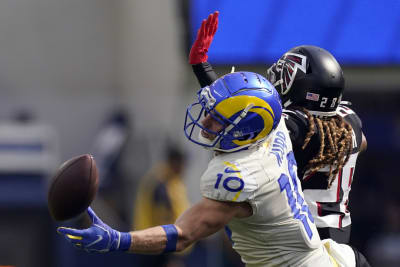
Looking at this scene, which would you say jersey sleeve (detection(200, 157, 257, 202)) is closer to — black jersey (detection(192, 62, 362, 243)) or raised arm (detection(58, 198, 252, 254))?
raised arm (detection(58, 198, 252, 254))

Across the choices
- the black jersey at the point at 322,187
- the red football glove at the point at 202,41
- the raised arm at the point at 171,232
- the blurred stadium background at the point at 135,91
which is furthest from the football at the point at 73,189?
the blurred stadium background at the point at 135,91

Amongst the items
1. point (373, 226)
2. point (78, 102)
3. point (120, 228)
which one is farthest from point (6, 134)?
point (373, 226)

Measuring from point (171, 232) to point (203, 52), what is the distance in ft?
4.52

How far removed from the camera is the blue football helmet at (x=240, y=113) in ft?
12.2

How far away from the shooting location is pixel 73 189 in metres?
3.68

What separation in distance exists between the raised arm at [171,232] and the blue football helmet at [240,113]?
29 cm

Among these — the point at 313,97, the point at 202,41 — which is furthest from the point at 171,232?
the point at 202,41

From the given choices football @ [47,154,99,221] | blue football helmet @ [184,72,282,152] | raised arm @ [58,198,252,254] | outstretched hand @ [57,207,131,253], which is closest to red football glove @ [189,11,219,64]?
blue football helmet @ [184,72,282,152]

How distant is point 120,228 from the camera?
9570 millimetres

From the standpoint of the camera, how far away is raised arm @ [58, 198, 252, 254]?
3.46 metres

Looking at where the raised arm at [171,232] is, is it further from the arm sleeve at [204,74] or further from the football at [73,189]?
the arm sleeve at [204,74]

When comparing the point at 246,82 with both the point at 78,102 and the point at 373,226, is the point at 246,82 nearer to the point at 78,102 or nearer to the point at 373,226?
the point at 373,226

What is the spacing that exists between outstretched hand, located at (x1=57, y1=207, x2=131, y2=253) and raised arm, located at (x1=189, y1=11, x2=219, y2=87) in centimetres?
135

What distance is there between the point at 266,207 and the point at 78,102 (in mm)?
9212
